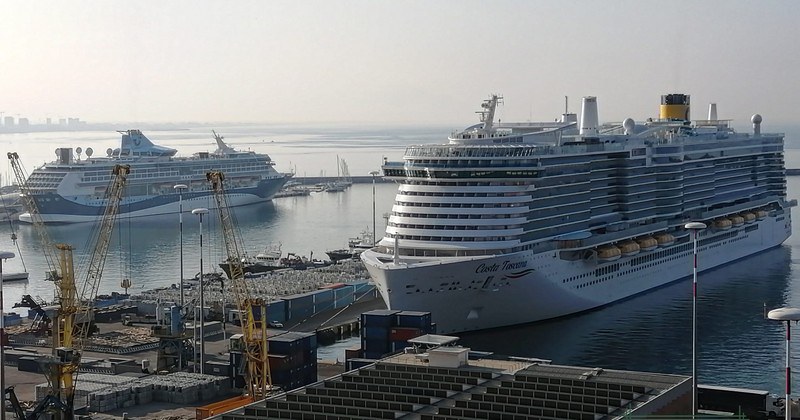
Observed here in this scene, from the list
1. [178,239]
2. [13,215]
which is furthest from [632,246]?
[13,215]

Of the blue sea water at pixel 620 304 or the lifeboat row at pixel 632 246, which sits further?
the lifeboat row at pixel 632 246

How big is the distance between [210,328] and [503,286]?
8652 millimetres

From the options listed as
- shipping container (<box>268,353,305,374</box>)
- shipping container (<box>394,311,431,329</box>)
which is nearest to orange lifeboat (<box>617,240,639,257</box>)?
shipping container (<box>394,311,431,329</box>)

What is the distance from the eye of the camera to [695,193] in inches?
1844

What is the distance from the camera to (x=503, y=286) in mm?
34188

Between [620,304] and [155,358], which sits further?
[620,304]

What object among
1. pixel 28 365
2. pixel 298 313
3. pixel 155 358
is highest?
pixel 298 313

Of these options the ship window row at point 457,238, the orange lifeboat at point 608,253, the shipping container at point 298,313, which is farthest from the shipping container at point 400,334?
the orange lifeboat at point 608,253

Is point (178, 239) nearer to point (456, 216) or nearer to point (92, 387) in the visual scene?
point (456, 216)

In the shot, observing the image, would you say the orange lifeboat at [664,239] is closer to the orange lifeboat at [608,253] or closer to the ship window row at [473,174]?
the orange lifeboat at [608,253]

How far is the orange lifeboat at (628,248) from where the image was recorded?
39156 mm

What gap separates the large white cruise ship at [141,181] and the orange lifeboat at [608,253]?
4279 centimetres

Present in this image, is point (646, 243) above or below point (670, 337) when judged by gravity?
above

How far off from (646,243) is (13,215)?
53026 millimetres
